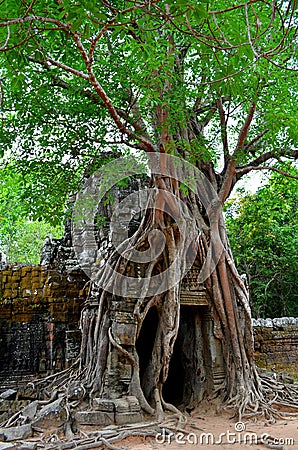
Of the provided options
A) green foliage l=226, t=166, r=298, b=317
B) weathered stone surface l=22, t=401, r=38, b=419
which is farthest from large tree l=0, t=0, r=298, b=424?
green foliage l=226, t=166, r=298, b=317

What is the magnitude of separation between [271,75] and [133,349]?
4000 mm

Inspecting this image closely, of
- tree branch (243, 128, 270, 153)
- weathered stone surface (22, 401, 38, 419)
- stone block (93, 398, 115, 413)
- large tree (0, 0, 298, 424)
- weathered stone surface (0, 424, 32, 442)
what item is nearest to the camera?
weathered stone surface (0, 424, 32, 442)

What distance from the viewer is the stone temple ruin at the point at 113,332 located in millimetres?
5195

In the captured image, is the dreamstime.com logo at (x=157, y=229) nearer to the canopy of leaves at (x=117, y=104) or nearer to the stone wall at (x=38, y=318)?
the canopy of leaves at (x=117, y=104)

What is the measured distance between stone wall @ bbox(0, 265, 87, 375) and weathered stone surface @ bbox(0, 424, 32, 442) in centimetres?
206

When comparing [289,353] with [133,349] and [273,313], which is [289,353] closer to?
[273,313]

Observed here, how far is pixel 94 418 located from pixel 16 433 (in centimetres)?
85

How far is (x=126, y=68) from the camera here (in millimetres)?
5242

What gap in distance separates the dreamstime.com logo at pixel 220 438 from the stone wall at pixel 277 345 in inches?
137

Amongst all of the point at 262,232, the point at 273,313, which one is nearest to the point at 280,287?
the point at 273,313

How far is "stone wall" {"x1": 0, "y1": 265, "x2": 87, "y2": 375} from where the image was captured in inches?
266

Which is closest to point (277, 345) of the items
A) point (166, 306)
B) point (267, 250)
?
Answer: point (267, 250)

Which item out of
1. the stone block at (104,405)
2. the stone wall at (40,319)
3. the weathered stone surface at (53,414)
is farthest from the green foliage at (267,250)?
the weathered stone surface at (53,414)

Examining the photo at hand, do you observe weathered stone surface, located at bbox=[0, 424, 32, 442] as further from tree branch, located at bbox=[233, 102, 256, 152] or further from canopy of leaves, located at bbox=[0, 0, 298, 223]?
tree branch, located at bbox=[233, 102, 256, 152]
